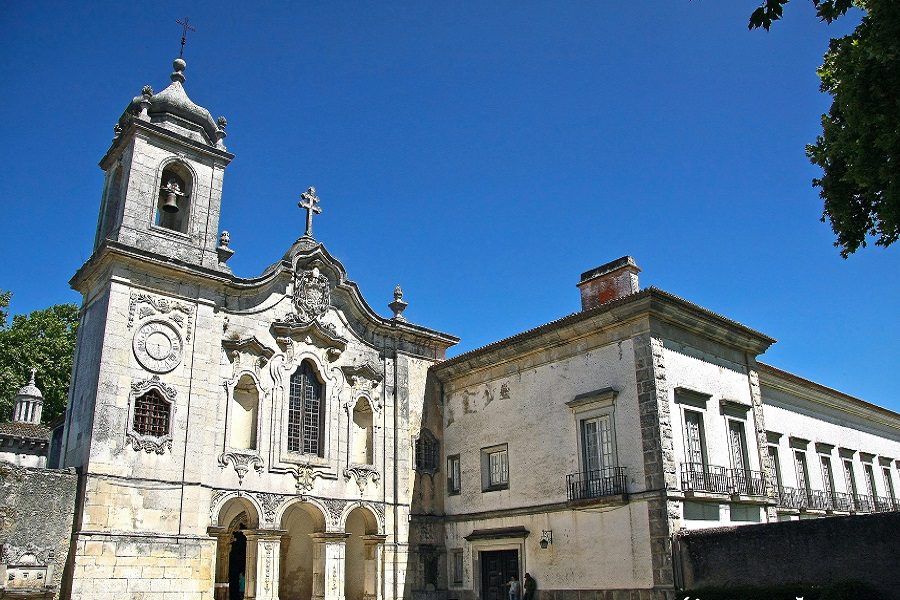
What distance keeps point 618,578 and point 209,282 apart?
12247mm

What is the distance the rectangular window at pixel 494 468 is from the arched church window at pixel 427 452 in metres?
1.88

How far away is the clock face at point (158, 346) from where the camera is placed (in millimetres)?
18125

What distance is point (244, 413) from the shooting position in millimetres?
19969

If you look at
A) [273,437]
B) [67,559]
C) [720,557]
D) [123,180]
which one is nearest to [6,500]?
[67,559]

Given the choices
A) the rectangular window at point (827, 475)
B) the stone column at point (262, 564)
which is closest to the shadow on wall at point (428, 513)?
the stone column at point (262, 564)

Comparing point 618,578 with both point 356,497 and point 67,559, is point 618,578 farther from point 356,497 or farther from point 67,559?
point 67,559

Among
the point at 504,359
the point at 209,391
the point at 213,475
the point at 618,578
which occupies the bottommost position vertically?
the point at 618,578

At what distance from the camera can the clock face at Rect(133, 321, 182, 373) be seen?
1812 centimetres

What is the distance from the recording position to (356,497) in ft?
69.6

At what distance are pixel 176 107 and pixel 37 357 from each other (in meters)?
21.4

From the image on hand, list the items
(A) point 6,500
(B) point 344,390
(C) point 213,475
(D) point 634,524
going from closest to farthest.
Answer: (A) point 6,500 < (D) point 634,524 < (C) point 213,475 < (B) point 344,390

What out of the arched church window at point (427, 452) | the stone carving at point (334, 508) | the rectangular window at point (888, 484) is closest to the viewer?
the stone carving at point (334, 508)

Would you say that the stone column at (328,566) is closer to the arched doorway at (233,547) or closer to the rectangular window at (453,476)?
the arched doorway at (233,547)

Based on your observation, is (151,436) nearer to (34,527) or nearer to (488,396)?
(34,527)
